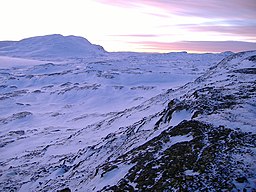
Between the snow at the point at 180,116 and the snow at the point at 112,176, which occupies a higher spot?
the snow at the point at 180,116

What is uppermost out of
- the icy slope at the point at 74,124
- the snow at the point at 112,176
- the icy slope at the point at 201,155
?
the icy slope at the point at 201,155

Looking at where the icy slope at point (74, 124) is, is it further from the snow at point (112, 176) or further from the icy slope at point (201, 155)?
the icy slope at point (201, 155)

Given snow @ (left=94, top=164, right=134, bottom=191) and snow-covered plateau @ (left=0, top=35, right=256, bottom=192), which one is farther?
snow @ (left=94, top=164, right=134, bottom=191)

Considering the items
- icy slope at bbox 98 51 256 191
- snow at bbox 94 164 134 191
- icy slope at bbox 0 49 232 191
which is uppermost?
icy slope at bbox 98 51 256 191

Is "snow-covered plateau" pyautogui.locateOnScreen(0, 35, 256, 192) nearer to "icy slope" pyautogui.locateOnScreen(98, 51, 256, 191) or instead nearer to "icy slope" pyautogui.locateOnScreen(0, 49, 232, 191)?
"icy slope" pyautogui.locateOnScreen(98, 51, 256, 191)

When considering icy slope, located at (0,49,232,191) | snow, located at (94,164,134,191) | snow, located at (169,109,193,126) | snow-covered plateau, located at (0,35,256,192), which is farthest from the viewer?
icy slope, located at (0,49,232,191)

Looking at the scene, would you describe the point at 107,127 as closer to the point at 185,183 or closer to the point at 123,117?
the point at 123,117

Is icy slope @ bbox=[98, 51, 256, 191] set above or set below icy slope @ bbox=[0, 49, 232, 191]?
above

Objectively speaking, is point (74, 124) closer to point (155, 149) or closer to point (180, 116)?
point (180, 116)

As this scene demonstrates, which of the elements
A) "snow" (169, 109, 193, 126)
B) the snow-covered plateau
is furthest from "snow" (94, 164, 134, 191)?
"snow" (169, 109, 193, 126)

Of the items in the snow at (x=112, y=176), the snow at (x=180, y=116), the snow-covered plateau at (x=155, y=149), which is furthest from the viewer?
the snow at (x=180, y=116)

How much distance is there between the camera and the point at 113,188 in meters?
14.0

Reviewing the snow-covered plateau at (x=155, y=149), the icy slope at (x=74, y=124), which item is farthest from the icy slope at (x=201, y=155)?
the icy slope at (x=74, y=124)

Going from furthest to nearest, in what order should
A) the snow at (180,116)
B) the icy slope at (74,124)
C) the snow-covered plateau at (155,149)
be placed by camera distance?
the icy slope at (74,124)
the snow at (180,116)
the snow-covered plateau at (155,149)
